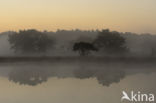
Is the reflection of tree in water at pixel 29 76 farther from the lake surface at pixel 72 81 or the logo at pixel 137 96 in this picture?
the logo at pixel 137 96

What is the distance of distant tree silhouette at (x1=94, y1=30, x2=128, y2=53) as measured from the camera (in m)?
1.39

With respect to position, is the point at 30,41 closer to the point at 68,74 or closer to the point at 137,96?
the point at 68,74

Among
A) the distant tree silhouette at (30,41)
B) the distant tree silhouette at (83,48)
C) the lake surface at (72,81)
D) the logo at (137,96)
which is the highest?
the distant tree silhouette at (30,41)

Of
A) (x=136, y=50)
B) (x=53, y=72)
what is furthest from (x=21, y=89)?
(x=136, y=50)

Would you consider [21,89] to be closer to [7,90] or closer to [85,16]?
[7,90]

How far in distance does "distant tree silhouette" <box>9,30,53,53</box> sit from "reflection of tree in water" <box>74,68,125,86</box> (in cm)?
21

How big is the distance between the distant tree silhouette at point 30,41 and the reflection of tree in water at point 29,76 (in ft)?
0.33

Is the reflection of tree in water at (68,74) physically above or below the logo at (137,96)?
above

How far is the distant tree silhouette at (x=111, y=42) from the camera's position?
139 cm

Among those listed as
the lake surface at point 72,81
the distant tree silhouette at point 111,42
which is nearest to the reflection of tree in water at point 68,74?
the lake surface at point 72,81

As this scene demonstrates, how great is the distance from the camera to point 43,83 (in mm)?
1394

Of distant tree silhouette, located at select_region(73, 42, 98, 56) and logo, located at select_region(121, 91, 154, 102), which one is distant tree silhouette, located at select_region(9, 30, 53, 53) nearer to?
distant tree silhouette, located at select_region(73, 42, 98, 56)

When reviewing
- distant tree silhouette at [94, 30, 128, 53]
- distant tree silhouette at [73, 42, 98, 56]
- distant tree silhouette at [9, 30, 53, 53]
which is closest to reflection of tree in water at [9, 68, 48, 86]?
distant tree silhouette at [9, 30, 53, 53]

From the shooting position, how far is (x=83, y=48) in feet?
4.58
